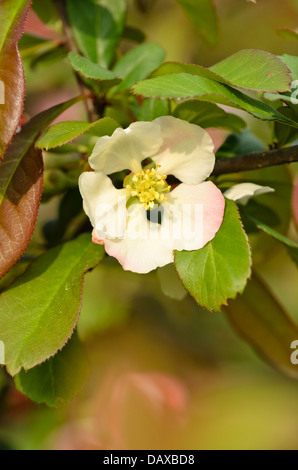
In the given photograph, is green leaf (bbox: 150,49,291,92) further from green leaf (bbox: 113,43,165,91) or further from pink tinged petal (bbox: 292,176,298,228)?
pink tinged petal (bbox: 292,176,298,228)

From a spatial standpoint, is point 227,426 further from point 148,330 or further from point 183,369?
point 148,330

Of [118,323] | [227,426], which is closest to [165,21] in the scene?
[118,323]

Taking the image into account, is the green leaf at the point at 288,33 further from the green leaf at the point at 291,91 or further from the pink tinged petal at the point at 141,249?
the pink tinged petal at the point at 141,249

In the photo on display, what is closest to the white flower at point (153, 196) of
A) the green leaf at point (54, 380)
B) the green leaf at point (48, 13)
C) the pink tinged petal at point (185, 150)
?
the pink tinged petal at point (185, 150)

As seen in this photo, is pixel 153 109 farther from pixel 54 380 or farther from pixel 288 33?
pixel 54 380

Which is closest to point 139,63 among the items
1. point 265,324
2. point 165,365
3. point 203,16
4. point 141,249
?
point 203,16

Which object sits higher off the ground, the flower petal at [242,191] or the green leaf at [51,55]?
the green leaf at [51,55]

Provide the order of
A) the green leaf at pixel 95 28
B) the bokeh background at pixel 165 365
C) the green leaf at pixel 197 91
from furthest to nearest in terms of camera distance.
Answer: the bokeh background at pixel 165 365
the green leaf at pixel 95 28
the green leaf at pixel 197 91
